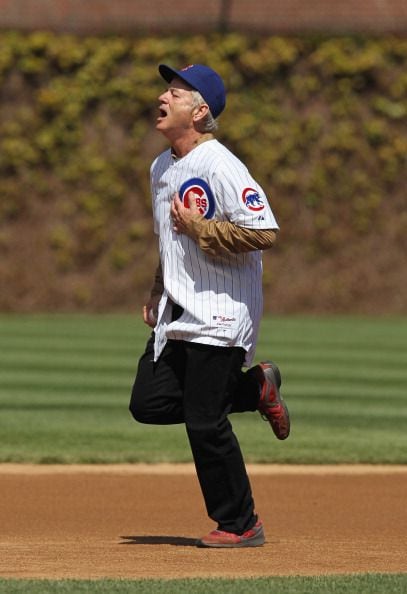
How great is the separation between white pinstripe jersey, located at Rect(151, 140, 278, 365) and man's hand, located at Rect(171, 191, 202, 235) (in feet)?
0.08

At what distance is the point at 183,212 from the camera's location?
19.6ft

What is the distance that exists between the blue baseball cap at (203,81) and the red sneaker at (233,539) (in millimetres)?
1698

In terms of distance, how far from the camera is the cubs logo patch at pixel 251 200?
19.7 ft

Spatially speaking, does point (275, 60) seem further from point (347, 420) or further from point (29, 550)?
point (29, 550)

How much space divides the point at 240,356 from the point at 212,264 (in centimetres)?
40

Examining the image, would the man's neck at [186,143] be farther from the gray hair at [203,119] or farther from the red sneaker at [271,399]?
the red sneaker at [271,399]

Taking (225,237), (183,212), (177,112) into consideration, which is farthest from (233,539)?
(177,112)

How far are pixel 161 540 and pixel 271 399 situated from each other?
776 millimetres

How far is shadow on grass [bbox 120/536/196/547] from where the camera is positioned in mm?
6328

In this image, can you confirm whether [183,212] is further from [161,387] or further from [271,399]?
[271,399]

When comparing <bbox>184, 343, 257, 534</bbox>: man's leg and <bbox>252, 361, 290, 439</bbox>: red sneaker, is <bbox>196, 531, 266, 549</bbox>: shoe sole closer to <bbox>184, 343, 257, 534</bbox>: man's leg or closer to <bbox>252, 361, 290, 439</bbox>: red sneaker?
<bbox>184, 343, 257, 534</bbox>: man's leg

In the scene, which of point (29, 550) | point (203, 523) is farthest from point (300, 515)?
point (29, 550)

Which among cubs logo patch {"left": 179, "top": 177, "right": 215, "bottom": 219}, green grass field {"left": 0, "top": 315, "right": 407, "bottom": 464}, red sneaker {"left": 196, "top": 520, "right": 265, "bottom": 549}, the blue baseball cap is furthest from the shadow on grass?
green grass field {"left": 0, "top": 315, "right": 407, "bottom": 464}

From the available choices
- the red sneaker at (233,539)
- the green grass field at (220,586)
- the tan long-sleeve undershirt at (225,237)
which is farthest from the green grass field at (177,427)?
the tan long-sleeve undershirt at (225,237)
